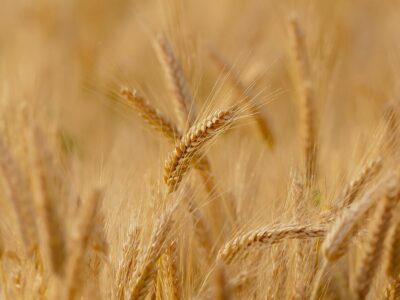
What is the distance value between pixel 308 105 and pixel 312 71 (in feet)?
0.67

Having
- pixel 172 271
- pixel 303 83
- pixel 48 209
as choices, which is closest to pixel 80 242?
pixel 48 209

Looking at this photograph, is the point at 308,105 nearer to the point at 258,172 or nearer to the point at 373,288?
the point at 258,172

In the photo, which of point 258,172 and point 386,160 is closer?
point 386,160

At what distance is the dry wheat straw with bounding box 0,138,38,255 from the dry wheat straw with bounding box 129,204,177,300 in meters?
0.24

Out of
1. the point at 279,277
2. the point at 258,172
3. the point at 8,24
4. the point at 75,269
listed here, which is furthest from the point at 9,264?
the point at 8,24

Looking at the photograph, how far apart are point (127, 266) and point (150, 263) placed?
7 centimetres

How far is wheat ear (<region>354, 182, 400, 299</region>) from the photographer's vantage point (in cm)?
118

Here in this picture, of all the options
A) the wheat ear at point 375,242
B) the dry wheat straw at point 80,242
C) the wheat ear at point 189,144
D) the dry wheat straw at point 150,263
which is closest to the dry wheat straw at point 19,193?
the dry wheat straw at point 80,242

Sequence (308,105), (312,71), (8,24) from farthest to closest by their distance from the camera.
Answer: (8,24)
(312,71)
(308,105)

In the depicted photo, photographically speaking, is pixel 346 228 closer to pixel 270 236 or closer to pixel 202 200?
pixel 270 236

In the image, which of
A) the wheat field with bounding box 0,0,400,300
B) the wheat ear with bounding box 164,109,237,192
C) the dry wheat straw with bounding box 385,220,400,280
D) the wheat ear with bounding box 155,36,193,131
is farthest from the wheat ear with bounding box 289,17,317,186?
the dry wheat straw with bounding box 385,220,400,280

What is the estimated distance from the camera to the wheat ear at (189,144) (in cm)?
142

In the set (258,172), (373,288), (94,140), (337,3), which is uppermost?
(337,3)

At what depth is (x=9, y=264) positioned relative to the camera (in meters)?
1.54
